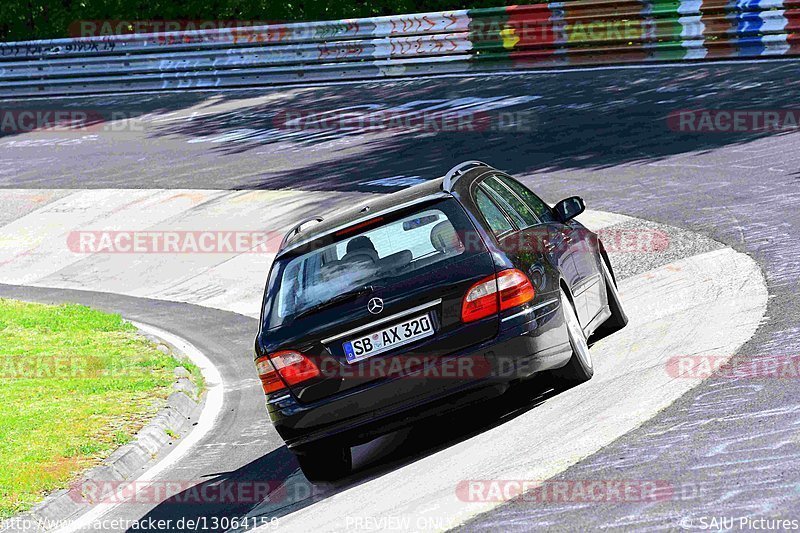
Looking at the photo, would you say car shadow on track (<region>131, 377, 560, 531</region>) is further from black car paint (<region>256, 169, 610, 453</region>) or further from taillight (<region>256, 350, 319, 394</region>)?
taillight (<region>256, 350, 319, 394</region>)

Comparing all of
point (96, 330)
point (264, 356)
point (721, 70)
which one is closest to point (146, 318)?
point (96, 330)

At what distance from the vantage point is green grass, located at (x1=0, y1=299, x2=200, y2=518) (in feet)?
30.1

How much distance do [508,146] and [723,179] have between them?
14.3ft

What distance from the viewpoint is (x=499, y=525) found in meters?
6.23

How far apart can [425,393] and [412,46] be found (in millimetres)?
19444

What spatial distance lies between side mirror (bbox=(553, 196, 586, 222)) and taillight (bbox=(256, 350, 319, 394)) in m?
2.49

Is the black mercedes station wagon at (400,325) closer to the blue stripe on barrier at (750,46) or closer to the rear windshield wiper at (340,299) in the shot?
the rear windshield wiper at (340,299)

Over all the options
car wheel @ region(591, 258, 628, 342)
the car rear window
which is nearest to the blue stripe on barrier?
car wheel @ region(591, 258, 628, 342)

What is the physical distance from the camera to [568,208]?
9.29m

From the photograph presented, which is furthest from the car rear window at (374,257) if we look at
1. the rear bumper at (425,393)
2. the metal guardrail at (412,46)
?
the metal guardrail at (412,46)

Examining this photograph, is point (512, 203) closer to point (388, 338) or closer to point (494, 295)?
point (494, 295)

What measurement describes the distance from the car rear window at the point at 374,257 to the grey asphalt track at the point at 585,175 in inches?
45.6

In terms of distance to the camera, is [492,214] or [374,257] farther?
Answer: [492,214]

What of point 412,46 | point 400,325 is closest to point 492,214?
point 400,325
